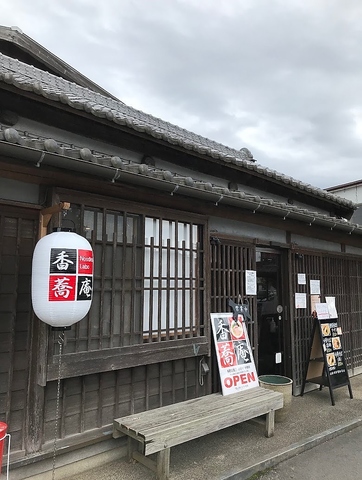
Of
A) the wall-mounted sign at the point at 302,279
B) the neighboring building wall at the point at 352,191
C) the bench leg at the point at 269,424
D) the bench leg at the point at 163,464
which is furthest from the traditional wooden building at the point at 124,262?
the neighboring building wall at the point at 352,191

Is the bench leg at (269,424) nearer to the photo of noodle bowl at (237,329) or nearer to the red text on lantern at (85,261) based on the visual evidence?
the photo of noodle bowl at (237,329)

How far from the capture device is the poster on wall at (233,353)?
471 centimetres

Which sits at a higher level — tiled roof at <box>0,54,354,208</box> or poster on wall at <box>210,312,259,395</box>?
tiled roof at <box>0,54,354,208</box>

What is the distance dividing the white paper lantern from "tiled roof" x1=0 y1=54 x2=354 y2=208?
181 centimetres

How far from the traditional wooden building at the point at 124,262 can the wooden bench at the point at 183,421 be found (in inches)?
10.9

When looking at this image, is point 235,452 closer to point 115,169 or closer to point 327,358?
point 327,358

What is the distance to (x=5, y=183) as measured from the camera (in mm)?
3258

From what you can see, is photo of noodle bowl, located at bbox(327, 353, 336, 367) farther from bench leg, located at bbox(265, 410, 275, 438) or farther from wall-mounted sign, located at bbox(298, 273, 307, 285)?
bench leg, located at bbox(265, 410, 275, 438)

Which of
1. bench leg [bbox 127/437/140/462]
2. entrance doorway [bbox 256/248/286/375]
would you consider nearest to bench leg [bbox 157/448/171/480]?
bench leg [bbox 127/437/140/462]

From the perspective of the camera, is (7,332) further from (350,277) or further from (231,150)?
(231,150)

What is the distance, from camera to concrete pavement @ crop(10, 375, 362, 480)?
355 centimetres

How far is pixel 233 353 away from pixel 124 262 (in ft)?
7.15

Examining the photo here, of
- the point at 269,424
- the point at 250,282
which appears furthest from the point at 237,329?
the point at 269,424

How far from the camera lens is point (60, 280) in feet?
9.75
